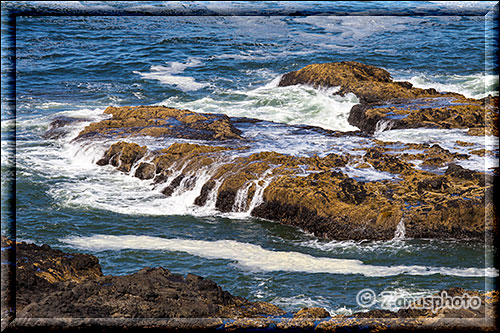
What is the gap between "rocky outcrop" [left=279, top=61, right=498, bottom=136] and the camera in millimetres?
16438

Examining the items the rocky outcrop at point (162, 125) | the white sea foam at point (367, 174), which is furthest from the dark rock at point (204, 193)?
the white sea foam at point (367, 174)

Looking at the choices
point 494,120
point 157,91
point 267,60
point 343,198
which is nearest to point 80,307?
point 343,198

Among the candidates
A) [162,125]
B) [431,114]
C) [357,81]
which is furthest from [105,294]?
[357,81]

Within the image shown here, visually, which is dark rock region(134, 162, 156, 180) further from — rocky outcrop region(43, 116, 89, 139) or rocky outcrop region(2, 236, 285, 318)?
rocky outcrop region(2, 236, 285, 318)

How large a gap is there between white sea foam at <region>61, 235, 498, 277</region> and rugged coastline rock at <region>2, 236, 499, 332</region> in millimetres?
2130

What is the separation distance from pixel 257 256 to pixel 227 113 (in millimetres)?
8753

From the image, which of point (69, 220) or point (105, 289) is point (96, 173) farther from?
point (105, 289)

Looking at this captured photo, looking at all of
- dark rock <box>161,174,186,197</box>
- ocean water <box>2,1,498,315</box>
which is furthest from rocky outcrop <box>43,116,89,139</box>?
dark rock <box>161,174,186,197</box>

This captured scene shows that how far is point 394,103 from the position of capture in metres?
18.0

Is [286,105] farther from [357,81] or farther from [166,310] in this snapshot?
[166,310]

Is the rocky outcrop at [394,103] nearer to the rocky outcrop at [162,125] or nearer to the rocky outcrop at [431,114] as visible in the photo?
the rocky outcrop at [431,114]

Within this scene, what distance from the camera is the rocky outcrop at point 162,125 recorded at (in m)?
15.4

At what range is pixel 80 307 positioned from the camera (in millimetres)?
6680

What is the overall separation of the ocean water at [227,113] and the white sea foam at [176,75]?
0.10m
